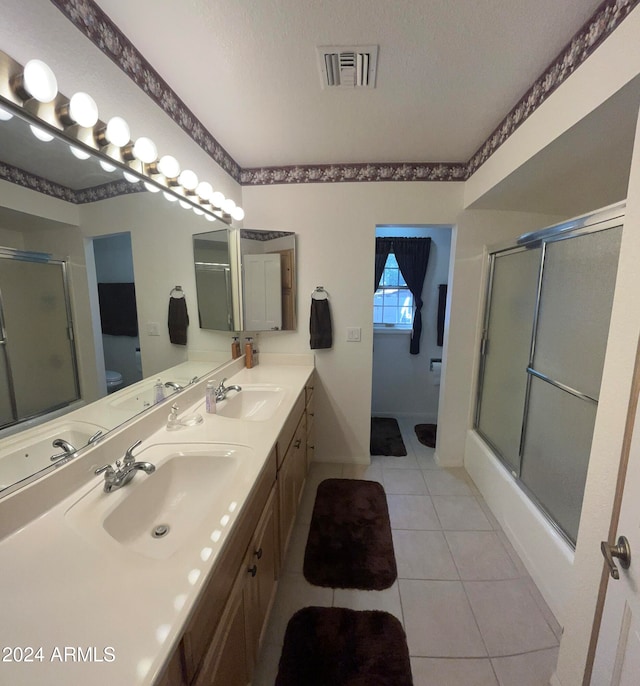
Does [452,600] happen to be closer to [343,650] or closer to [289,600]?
[343,650]

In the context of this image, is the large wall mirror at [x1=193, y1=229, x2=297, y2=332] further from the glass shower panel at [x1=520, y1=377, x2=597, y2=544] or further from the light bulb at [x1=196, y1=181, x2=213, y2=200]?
the glass shower panel at [x1=520, y1=377, x2=597, y2=544]

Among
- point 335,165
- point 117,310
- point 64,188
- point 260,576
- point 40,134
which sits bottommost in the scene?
point 260,576

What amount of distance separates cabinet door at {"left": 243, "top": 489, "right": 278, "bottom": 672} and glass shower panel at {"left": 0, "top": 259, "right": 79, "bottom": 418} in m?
0.82

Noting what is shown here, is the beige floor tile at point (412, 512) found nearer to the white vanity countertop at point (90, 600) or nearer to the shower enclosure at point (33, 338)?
the white vanity countertop at point (90, 600)

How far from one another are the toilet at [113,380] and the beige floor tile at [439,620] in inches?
63.4

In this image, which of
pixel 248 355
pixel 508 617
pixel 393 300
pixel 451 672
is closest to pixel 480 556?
pixel 508 617

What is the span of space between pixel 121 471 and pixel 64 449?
0.19 metres

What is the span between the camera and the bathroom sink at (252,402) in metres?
1.74

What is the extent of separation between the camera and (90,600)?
59 centimetres

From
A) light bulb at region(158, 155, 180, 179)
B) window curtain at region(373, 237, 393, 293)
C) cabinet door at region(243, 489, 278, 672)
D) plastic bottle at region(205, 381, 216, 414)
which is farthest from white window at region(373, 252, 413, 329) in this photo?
cabinet door at region(243, 489, 278, 672)

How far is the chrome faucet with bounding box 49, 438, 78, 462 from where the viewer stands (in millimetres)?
919

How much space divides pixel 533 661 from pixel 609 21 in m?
2.35

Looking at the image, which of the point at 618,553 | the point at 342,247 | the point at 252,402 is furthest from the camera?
the point at 342,247

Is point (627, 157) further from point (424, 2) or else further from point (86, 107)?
point (86, 107)
